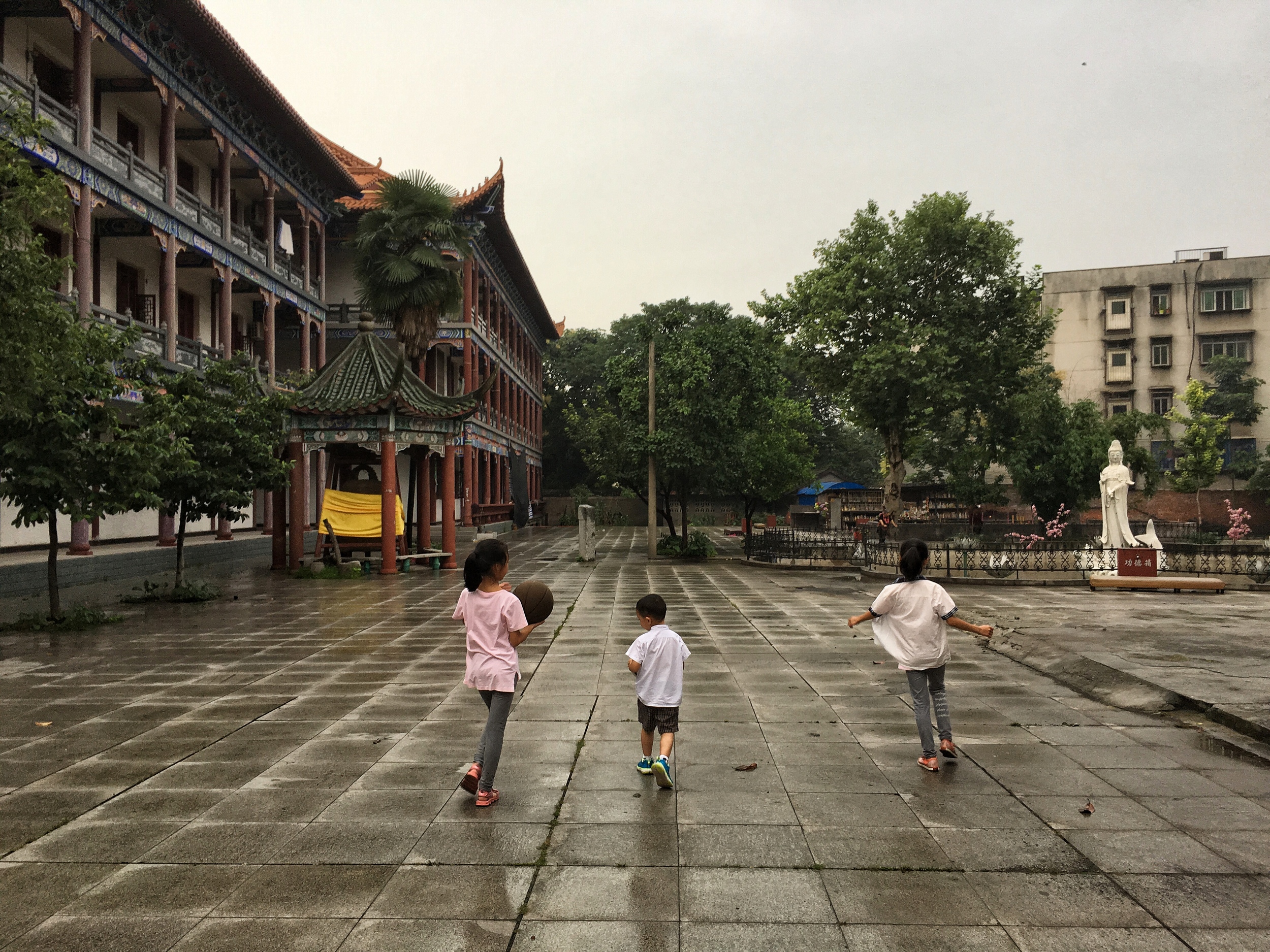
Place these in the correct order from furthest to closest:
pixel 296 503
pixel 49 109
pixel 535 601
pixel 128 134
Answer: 1. pixel 128 134
2. pixel 296 503
3. pixel 49 109
4. pixel 535 601

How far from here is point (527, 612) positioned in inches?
202

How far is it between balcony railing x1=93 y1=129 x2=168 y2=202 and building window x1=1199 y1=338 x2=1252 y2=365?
49578 millimetres

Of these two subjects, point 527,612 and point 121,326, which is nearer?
point 527,612

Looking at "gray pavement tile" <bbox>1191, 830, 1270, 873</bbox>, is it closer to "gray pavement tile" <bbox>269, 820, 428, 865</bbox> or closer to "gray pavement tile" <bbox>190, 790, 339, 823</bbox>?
"gray pavement tile" <bbox>269, 820, 428, 865</bbox>

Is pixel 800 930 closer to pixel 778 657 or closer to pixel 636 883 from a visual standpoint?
pixel 636 883

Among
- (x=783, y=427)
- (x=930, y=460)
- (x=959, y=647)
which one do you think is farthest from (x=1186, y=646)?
(x=930, y=460)

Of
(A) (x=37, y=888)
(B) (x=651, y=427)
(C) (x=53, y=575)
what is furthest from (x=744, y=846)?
(B) (x=651, y=427)

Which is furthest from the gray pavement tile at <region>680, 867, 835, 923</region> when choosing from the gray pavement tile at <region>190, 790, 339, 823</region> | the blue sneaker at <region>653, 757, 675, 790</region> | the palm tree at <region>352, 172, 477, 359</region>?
the palm tree at <region>352, 172, 477, 359</region>

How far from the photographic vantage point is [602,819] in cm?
455

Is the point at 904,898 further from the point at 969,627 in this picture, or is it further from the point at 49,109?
the point at 49,109

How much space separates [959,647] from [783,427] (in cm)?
2515

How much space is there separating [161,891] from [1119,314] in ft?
178

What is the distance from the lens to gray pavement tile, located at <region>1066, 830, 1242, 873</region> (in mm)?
3949

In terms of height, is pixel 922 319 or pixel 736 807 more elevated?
pixel 922 319
